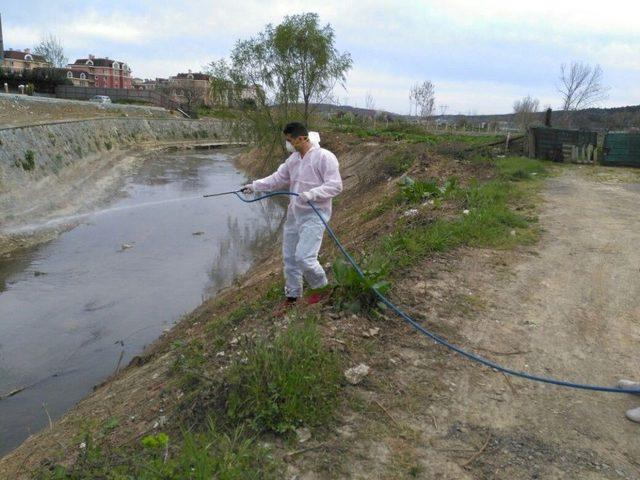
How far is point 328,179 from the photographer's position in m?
5.38

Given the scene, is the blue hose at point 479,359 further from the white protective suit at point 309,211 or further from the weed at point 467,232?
the weed at point 467,232

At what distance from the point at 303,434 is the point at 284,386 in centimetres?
35

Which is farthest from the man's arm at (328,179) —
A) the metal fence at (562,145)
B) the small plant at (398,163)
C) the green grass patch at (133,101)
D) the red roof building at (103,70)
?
the red roof building at (103,70)

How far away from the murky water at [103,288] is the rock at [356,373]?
4.35 m

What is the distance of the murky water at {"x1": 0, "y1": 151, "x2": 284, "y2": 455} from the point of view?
24.9 ft

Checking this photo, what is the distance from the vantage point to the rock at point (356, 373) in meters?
4.04

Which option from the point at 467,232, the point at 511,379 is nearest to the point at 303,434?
the point at 511,379

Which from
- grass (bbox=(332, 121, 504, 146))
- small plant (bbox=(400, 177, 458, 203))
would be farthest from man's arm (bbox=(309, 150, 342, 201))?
grass (bbox=(332, 121, 504, 146))

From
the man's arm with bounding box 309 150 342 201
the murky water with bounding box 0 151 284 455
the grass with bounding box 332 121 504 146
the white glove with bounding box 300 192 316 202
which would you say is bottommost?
the murky water with bounding box 0 151 284 455

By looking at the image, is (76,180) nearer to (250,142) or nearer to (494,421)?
(250,142)

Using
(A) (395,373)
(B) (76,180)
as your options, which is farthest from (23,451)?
(B) (76,180)

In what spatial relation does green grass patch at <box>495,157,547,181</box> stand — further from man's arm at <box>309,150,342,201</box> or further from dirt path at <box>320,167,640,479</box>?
man's arm at <box>309,150,342,201</box>

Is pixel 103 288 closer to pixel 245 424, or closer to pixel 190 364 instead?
pixel 190 364

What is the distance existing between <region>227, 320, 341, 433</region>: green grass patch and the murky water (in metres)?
3.94
